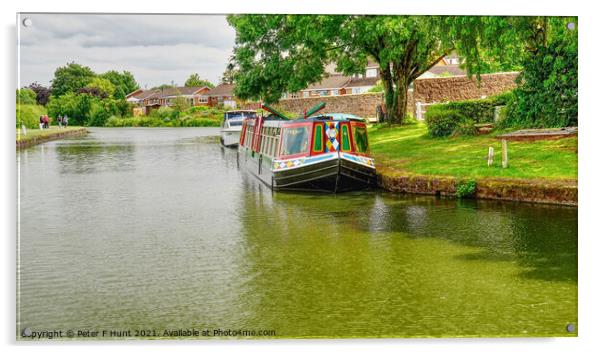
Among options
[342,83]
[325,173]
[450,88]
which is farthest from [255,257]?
[450,88]

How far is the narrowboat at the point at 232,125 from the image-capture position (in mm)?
10758

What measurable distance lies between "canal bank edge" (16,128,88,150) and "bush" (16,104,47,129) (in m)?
0.13

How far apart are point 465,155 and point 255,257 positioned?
12.1 feet

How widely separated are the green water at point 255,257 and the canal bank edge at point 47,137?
117 mm

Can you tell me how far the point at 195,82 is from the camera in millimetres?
7820

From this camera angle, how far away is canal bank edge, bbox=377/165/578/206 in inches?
327

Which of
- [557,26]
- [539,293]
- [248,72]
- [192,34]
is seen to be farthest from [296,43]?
[539,293]

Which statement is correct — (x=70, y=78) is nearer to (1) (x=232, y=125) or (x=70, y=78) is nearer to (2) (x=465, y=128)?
(1) (x=232, y=125)

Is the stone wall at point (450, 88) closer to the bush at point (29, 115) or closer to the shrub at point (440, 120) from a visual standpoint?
the shrub at point (440, 120)

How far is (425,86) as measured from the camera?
453 inches

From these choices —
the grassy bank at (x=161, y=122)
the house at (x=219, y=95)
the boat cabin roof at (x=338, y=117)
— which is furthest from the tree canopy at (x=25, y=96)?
the boat cabin roof at (x=338, y=117)

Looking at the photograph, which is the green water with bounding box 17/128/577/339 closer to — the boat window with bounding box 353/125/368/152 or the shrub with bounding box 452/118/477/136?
the shrub with bounding box 452/118/477/136

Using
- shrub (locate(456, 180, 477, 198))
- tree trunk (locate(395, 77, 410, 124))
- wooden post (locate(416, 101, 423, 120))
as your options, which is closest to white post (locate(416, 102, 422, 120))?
wooden post (locate(416, 101, 423, 120))
